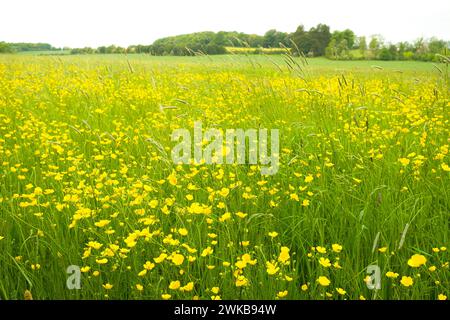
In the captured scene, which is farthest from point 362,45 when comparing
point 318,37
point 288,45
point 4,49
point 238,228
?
point 4,49

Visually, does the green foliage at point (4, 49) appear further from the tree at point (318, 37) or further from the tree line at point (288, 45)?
the tree at point (318, 37)

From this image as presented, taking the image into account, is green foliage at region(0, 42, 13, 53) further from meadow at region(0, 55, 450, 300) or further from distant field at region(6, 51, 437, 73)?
meadow at region(0, 55, 450, 300)

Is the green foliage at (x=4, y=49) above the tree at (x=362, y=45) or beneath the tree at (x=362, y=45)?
above

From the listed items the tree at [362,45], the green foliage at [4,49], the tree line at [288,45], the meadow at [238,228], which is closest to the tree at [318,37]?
the tree line at [288,45]

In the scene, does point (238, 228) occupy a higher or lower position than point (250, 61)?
lower

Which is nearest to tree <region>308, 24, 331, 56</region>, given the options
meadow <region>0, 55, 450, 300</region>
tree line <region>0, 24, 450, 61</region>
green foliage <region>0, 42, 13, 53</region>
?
tree line <region>0, 24, 450, 61</region>

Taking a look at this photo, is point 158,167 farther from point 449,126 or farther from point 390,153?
point 449,126

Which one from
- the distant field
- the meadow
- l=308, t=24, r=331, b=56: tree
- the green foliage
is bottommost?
the meadow

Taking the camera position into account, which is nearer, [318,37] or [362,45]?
[318,37]

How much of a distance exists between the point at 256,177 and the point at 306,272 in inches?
37.2

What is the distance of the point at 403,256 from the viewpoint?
193 centimetres

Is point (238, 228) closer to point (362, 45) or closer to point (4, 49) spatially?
point (362, 45)

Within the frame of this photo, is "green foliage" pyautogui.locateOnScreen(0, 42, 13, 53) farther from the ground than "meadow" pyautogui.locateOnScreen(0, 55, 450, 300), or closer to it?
farther from the ground
